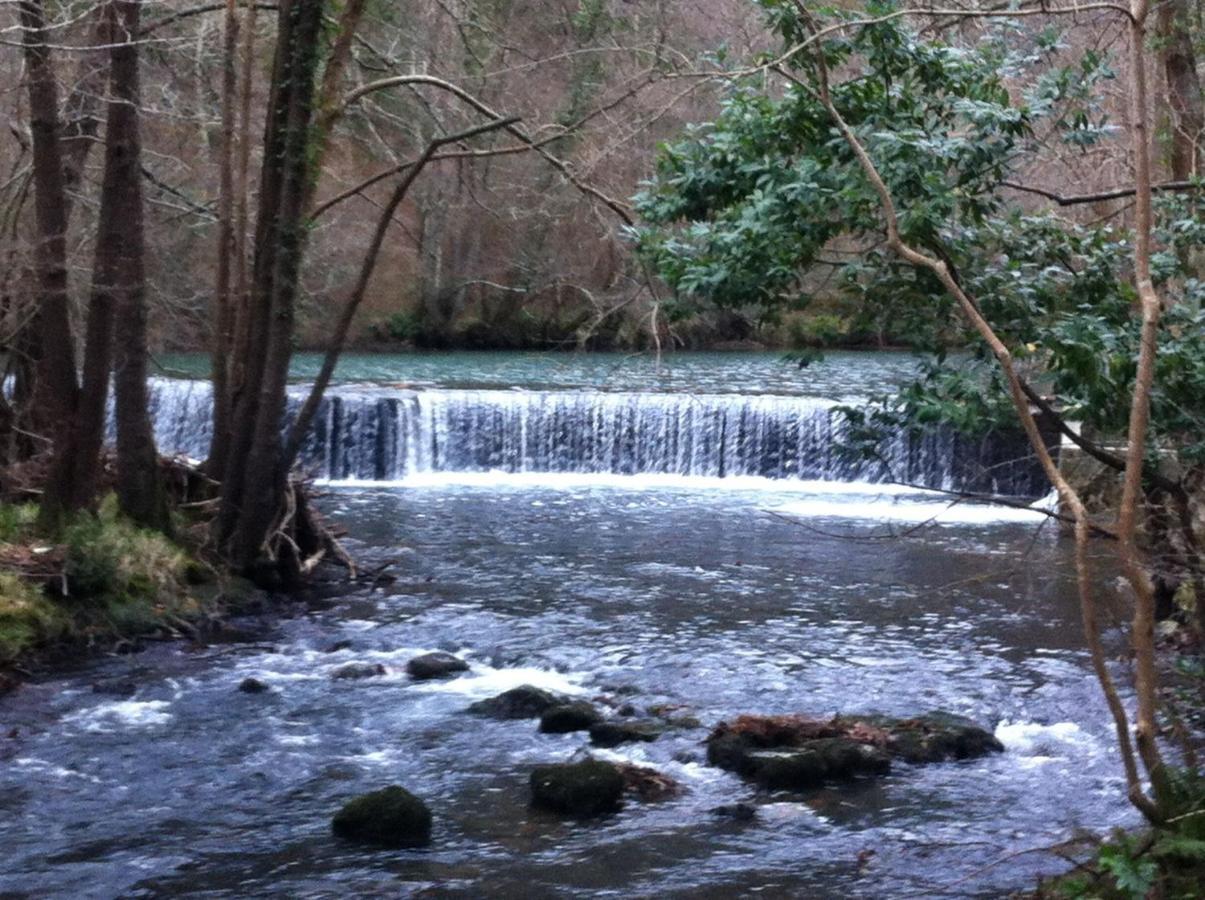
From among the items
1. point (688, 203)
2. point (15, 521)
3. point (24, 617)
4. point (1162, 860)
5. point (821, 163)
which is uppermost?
point (821, 163)

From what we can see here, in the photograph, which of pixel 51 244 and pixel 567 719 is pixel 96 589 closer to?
pixel 51 244

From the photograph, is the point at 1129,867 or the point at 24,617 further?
the point at 24,617

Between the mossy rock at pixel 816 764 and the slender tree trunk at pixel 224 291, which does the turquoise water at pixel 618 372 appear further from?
the mossy rock at pixel 816 764

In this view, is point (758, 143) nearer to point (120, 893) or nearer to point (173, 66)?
point (120, 893)

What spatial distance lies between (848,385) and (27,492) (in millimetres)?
16622

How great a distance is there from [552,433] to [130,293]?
35.9ft

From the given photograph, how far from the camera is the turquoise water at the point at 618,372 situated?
26.0 meters

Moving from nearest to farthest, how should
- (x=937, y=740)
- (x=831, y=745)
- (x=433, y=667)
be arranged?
1. (x=831, y=745)
2. (x=937, y=740)
3. (x=433, y=667)

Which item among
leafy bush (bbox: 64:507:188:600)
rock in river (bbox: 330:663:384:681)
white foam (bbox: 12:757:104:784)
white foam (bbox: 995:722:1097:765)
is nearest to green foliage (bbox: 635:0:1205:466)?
white foam (bbox: 995:722:1097:765)

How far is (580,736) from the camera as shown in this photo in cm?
921

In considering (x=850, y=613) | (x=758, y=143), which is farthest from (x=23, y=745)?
(x=850, y=613)

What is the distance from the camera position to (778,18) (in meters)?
6.52

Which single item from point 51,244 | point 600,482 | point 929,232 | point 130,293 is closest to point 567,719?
point 929,232

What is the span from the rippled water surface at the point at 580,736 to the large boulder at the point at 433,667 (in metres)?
0.15
